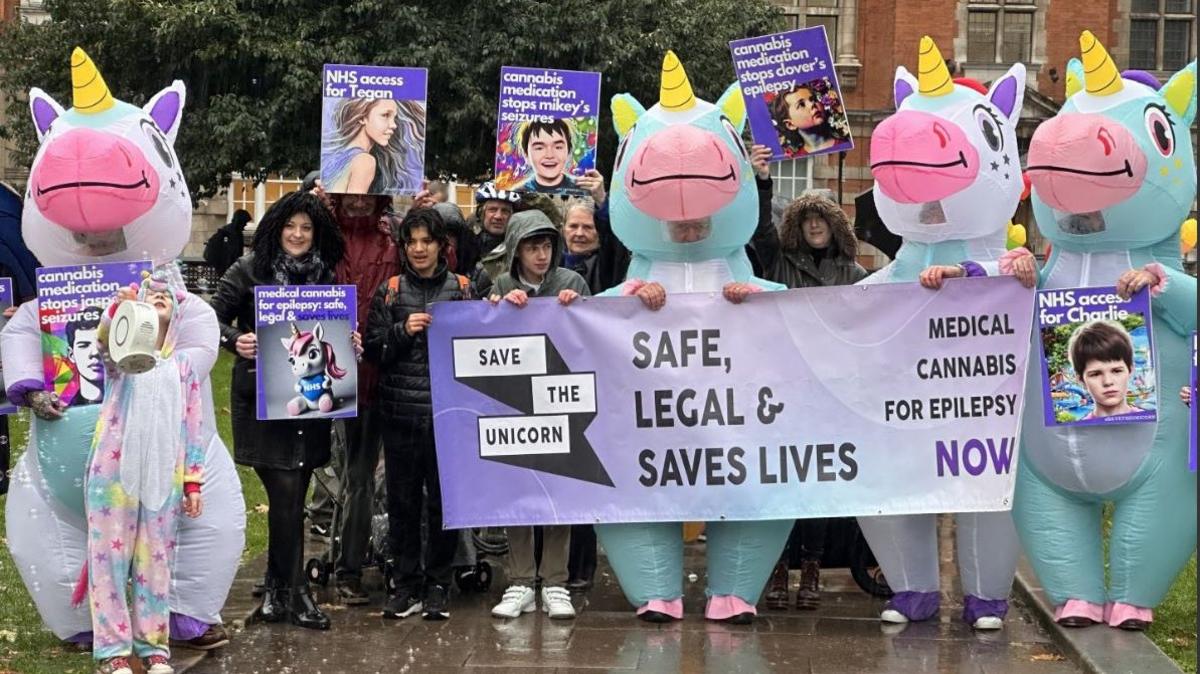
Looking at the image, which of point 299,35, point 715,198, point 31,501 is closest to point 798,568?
point 715,198

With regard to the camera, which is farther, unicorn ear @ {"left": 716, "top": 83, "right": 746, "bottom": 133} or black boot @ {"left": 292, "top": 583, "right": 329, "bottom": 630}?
unicorn ear @ {"left": 716, "top": 83, "right": 746, "bottom": 133}

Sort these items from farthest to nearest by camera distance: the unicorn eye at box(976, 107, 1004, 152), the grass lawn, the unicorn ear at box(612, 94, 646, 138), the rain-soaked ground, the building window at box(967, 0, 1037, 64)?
the building window at box(967, 0, 1037, 64) → the unicorn ear at box(612, 94, 646, 138) → the unicorn eye at box(976, 107, 1004, 152) → the rain-soaked ground → the grass lawn

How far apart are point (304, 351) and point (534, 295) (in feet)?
3.82

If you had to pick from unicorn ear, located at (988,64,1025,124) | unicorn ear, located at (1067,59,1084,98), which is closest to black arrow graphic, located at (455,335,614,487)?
unicorn ear, located at (988,64,1025,124)

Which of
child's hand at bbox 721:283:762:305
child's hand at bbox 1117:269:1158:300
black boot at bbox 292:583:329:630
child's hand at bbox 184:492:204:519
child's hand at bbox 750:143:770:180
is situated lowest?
black boot at bbox 292:583:329:630

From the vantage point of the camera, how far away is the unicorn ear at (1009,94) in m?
8.47

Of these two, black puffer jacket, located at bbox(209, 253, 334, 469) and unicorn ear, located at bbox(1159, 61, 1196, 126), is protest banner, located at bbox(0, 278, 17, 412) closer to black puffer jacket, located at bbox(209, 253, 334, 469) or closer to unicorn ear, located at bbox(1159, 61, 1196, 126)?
black puffer jacket, located at bbox(209, 253, 334, 469)

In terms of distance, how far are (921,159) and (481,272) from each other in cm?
227

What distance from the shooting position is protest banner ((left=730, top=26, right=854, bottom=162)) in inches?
336

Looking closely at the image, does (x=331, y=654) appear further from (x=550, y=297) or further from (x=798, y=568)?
(x=798, y=568)

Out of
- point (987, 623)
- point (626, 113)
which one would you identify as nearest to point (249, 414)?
point (626, 113)

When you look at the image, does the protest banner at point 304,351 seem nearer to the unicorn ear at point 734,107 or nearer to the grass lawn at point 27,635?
→ the grass lawn at point 27,635

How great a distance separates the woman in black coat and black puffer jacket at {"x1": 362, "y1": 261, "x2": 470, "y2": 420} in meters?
0.27

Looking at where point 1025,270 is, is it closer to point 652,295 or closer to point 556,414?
point 652,295
